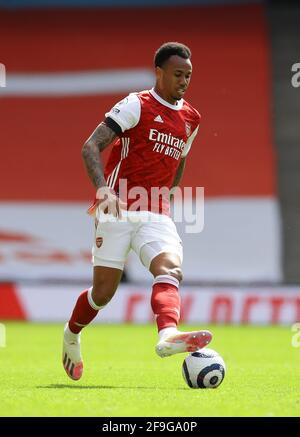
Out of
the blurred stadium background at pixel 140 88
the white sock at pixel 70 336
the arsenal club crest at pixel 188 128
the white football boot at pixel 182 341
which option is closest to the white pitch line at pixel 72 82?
the blurred stadium background at pixel 140 88

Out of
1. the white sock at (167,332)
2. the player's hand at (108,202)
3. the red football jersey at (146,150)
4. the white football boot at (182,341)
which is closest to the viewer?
the white football boot at (182,341)

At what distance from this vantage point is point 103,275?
6516 millimetres

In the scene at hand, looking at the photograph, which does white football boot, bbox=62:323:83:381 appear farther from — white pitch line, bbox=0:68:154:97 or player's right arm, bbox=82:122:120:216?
white pitch line, bbox=0:68:154:97

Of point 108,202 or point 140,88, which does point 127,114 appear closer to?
point 108,202

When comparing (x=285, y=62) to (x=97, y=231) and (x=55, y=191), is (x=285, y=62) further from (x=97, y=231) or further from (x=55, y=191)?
(x=97, y=231)

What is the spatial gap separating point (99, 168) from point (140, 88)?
10.8m

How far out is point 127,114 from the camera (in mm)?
6387

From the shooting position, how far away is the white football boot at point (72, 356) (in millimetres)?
6734

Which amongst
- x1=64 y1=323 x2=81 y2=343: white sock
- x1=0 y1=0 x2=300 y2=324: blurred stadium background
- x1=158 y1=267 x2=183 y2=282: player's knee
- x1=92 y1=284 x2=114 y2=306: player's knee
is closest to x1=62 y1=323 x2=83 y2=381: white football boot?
x1=64 y1=323 x2=81 y2=343: white sock

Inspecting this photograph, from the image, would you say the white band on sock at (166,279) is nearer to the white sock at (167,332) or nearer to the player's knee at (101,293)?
the white sock at (167,332)

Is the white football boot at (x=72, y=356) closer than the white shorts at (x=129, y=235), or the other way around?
the white shorts at (x=129, y=235)

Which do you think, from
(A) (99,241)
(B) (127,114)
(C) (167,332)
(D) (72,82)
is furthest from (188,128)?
(D) (72,82)
